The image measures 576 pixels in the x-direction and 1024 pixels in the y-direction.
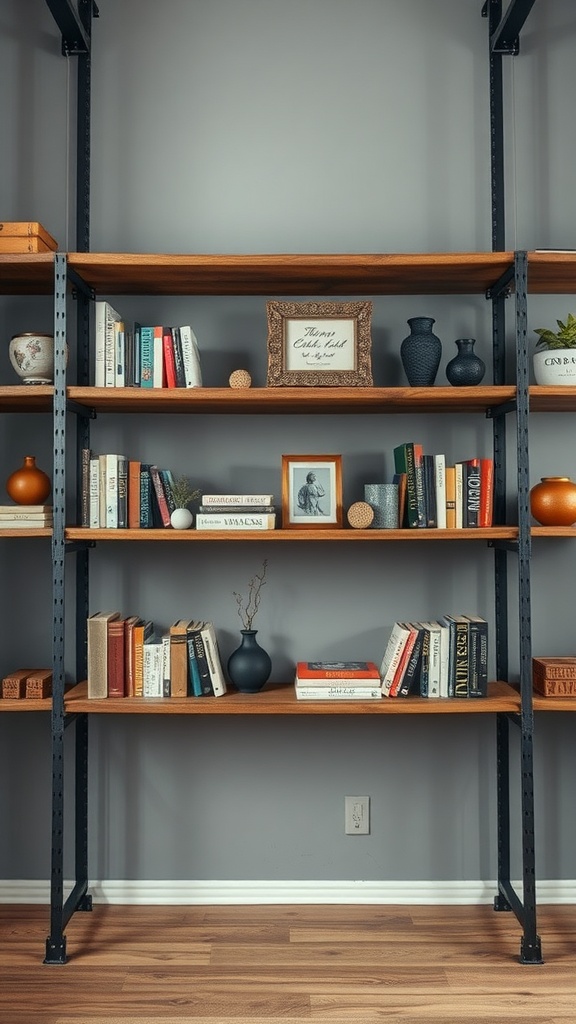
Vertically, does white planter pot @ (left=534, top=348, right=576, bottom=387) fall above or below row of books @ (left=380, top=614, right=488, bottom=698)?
above

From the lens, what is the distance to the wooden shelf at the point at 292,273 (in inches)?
91.1

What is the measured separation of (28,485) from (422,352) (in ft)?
3.93

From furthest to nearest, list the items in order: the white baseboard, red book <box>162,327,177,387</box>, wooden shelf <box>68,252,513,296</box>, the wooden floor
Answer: the white baseboard
red book <box>162,327,177,387</box>
wooden shelf <box>68,252,513,296</box>
the wooden floor

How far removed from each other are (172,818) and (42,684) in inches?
24.4

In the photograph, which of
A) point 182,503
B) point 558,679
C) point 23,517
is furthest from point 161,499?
point 558,679

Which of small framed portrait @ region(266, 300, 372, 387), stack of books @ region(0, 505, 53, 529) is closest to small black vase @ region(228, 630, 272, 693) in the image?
stack of books @ region(0, 505, 53, 529)

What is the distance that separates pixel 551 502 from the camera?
2.45m

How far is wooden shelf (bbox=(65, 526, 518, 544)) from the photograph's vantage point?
91.6 inches

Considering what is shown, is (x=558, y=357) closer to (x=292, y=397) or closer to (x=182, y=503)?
(x=292, y=397)

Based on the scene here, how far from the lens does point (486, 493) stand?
8.00 feet

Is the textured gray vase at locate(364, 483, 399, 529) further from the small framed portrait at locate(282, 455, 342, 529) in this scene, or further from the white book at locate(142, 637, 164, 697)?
the white book at locate(142, 637, 164, 697)

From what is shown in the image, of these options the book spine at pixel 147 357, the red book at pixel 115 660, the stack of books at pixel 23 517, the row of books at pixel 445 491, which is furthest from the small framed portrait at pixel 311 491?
the stack of books at pixel 23 517

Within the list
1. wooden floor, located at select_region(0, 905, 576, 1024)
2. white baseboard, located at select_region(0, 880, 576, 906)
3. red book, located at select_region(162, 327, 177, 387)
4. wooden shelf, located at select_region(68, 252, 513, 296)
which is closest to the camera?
wooden floor, located at select_region(0, 905, 576, 1024)

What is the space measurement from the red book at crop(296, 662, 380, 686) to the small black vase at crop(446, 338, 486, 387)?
2.85 feet
